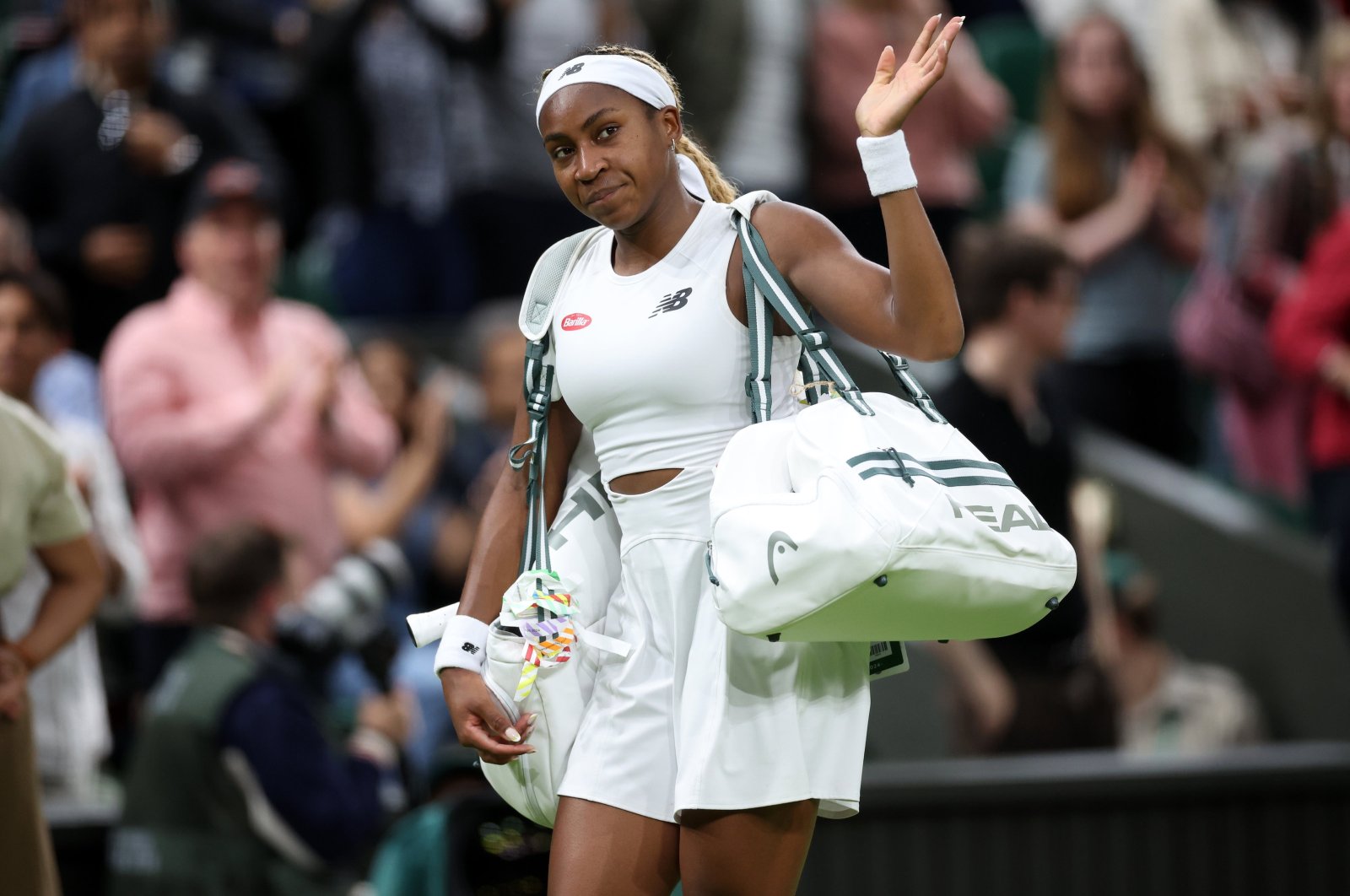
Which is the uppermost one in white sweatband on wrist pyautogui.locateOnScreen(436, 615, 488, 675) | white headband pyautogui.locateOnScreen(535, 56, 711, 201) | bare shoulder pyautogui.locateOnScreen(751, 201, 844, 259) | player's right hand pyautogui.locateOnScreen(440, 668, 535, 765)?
white headband pyautogui.locateOnScreen(535, 56, 711, 201)

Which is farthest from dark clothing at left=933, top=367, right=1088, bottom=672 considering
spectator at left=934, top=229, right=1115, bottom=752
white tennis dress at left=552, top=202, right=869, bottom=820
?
white tennis dress at left=552, top=202, right=869, bottom=820

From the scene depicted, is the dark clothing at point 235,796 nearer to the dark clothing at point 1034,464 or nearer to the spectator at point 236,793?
the spectator at point 236,793

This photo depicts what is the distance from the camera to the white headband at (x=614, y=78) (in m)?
3.28

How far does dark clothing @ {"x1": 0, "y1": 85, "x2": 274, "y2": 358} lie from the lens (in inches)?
272

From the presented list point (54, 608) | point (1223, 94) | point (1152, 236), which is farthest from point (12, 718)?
point (1223, 94)

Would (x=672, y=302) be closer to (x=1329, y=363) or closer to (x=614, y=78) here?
(x=614, y=78)

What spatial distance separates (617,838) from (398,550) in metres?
3.69

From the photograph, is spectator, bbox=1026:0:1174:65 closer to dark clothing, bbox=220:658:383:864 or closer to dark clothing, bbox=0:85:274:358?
dark clothing, bbox=0:85:274:358

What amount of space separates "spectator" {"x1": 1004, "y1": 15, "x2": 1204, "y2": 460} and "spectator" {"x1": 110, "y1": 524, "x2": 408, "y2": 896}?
12.1 feet

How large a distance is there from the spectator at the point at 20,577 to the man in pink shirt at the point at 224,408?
1727 mm

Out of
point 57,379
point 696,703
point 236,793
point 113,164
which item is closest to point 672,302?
point 696,703

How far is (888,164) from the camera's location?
9.96 ft

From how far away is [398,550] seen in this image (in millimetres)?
6797

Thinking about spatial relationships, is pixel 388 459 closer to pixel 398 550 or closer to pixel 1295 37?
pixel 398 550
